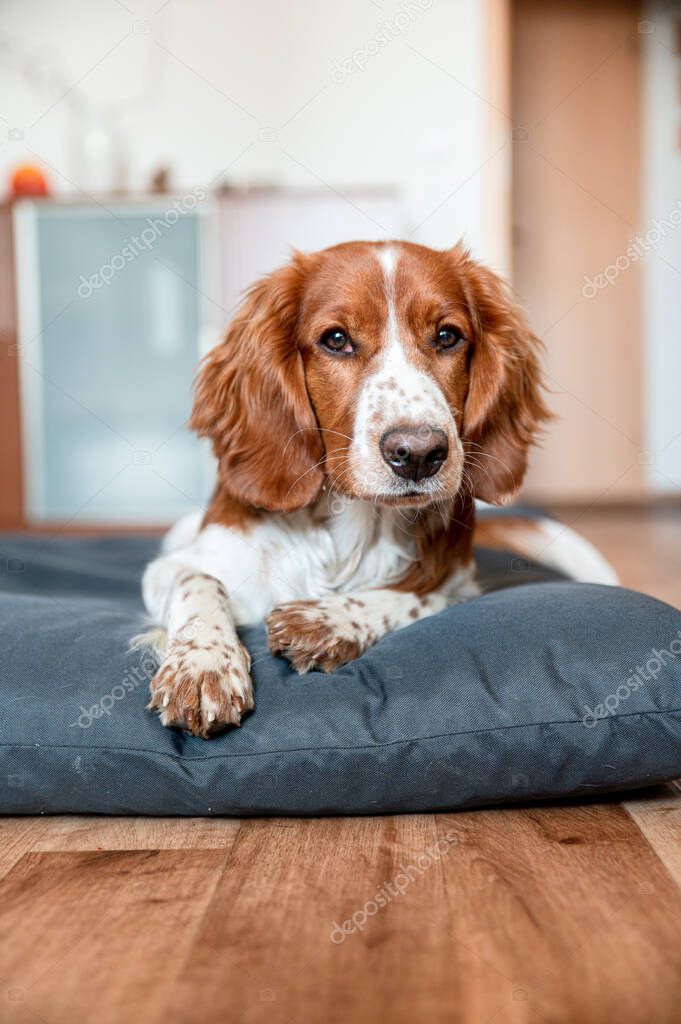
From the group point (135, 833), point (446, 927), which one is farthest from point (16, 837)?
point (446, 927)

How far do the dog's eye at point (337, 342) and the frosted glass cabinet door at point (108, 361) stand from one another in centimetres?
430

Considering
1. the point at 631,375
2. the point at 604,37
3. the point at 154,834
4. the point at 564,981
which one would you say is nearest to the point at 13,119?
the point at 604,37

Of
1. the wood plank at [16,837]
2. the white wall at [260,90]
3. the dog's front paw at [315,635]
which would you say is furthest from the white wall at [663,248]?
the wood plank at [16,837]

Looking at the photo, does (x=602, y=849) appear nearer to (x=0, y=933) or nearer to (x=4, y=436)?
(x=0, y=933)

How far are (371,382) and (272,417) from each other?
269 millimetres

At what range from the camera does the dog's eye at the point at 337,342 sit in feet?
7.09

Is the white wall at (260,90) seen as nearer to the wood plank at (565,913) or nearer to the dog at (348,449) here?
the dog at (348,449)

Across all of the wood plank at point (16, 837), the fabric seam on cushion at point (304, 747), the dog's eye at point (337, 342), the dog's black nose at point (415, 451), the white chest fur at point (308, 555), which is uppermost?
the dog's eye at point (337, 342)

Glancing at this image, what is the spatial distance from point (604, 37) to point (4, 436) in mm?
5040

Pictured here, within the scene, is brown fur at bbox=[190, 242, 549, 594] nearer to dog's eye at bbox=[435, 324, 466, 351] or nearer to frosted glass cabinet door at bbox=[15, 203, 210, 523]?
dog's eye at bbox=[435, 324, 466, 351]

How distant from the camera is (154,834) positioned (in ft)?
5.78

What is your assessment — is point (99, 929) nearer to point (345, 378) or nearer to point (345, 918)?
point (345, 918)

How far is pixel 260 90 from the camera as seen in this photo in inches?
273

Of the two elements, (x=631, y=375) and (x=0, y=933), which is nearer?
(x=0, y=933)
